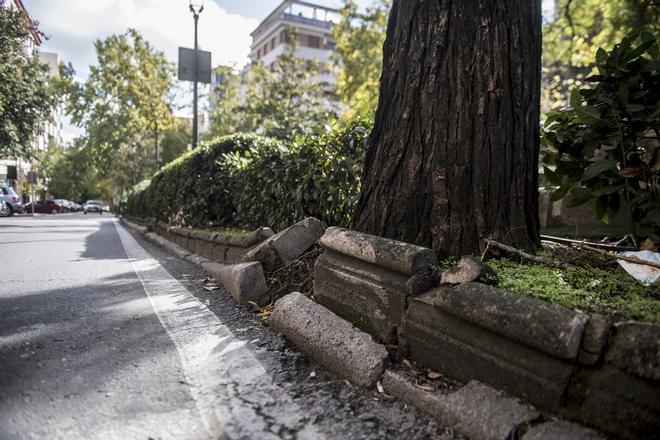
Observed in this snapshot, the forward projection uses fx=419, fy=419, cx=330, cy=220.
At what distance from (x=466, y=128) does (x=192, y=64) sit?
12.4 meters

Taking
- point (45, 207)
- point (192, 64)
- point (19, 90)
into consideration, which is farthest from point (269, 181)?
point (45, 207)

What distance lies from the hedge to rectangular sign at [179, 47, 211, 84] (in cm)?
481

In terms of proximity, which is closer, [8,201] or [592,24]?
[592,24]

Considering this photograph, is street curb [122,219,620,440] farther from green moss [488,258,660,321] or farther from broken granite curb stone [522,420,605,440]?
green moss [488,258,660,321]

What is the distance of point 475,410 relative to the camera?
154 centimetres

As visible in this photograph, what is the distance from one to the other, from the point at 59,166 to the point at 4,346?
211 ft

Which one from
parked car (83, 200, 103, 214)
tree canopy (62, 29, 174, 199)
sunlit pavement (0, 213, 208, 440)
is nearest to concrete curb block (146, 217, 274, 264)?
sunlit pavement (0, 213, 208, 440)

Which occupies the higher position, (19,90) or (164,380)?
(19,90)

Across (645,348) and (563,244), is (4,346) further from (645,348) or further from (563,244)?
(563,244)

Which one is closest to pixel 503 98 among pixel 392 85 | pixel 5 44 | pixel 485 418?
pixel 392 85

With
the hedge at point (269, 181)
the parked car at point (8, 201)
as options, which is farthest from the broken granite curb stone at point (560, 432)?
the parked car at point (8, 201)

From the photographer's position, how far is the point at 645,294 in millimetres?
1768

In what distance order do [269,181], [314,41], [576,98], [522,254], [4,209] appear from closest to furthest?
[522,254]
[576,98]
[269,181]
[4,209]
[314,41]

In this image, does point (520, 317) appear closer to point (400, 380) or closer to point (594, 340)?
point (594, 340)
